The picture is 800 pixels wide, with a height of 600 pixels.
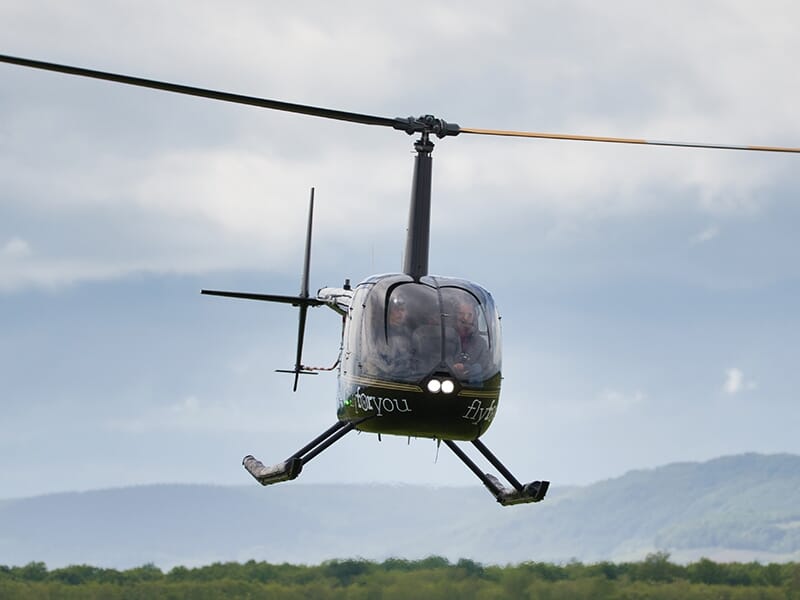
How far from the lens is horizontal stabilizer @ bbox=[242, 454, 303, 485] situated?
987 inches

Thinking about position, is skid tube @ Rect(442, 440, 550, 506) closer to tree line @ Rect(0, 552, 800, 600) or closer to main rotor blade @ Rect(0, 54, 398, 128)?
main rotor blade @ Rect(0, 54, 398, 128)

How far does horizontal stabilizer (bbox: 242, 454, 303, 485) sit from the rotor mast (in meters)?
4.06

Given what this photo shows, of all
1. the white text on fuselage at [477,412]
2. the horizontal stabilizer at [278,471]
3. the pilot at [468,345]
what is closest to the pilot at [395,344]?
the pilot at [468,345]

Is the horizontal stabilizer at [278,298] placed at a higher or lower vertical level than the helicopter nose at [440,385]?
higher

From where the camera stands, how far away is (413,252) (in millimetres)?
25344

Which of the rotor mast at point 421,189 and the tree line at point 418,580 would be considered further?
the tree line at point 418,580

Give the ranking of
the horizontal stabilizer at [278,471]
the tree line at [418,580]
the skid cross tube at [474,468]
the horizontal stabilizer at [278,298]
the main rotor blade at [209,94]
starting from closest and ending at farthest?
the main rotor blade at [209,94], the horizontal stabilizer at [278,471], the skid cross tube at [474,468], the horizontal stabilizer at [278,298], the tree line at [418,580]

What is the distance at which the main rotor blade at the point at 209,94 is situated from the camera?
69.5ft

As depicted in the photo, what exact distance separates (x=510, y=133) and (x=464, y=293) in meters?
3.25

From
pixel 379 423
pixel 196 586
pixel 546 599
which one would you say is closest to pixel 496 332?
pixel 379 423

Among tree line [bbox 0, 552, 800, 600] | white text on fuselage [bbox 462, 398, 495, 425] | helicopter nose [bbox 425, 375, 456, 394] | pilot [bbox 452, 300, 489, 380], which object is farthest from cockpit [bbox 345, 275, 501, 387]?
tree line [bbox 0, 552, 800, 600]

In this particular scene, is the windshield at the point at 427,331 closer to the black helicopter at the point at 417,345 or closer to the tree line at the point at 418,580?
the black helicopter at the point at 417,345

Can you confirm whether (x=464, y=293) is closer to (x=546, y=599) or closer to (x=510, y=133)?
(x=510, y=133)

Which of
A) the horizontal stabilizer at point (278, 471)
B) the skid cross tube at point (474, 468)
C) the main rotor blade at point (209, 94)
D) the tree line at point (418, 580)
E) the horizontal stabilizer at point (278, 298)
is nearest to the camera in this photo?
Result: the main rotor blade at point (209, 94)
